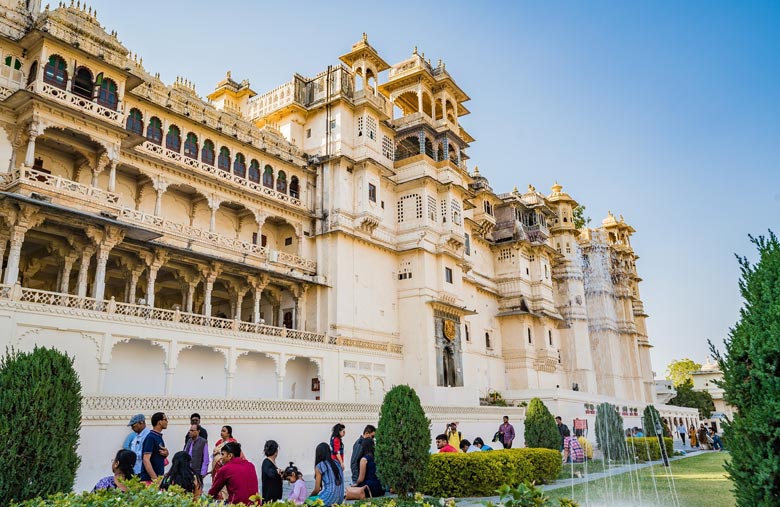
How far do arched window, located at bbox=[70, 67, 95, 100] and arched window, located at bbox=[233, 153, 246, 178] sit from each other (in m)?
7.96

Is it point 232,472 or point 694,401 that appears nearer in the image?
point 232,472

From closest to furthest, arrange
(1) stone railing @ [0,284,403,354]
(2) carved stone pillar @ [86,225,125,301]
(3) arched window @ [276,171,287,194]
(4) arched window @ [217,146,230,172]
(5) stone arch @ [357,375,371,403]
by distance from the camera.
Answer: (1) stone railing @ [0,284,403,354] → (2) carved stone pillar @ [86,225,125,301] → (4) arched window @ [217,146,230,172] → (5) stone arch @ [357,375,371,403] → (3) arched window @ [276,171,287,194]

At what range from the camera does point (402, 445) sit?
464 inches

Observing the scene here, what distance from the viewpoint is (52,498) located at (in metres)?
7.79

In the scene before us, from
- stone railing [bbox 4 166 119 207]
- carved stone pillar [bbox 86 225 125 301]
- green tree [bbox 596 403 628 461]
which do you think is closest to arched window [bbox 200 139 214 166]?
stone railing [bbox 4 166 119 207]

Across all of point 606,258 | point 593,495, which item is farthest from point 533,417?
point 606,258

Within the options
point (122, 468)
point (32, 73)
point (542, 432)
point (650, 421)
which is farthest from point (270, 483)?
point (650, 421)

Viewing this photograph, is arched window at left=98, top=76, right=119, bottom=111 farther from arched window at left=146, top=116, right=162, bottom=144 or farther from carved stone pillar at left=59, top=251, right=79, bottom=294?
carved stone pillar at left=59, top=251, right=79, bottom=294

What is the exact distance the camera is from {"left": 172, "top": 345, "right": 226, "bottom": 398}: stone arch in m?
23.2

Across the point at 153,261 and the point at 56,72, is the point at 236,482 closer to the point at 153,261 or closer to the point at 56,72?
the point at 153,261

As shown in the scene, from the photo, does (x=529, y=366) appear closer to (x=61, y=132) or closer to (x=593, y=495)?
(x=593, y=495)

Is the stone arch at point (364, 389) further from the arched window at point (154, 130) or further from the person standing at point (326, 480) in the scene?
the person standing at point (326, 480)

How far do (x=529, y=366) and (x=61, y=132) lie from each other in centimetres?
3492

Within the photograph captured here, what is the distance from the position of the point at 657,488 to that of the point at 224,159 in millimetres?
22965
